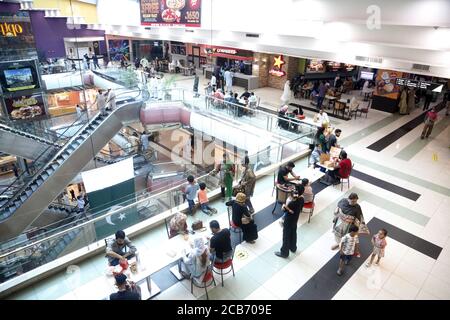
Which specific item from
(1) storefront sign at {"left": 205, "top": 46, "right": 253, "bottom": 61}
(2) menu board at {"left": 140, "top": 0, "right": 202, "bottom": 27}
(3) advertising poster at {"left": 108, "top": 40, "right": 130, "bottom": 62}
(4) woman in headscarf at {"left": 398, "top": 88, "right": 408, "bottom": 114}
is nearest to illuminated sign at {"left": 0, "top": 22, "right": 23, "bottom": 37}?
(2) menu board at {"left": 140, "top": 0, "right": 202, "bottom": 27}

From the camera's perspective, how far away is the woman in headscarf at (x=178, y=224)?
5.12m

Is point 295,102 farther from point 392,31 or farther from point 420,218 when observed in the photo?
point 420,218

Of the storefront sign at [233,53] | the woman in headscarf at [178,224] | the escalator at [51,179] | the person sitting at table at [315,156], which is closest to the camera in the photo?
the woman in headscarf at [178,224]

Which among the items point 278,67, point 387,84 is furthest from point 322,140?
point 278,67

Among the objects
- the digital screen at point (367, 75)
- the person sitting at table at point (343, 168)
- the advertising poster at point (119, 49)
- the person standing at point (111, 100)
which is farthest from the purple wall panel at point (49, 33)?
the digital screen at point (367, 75)

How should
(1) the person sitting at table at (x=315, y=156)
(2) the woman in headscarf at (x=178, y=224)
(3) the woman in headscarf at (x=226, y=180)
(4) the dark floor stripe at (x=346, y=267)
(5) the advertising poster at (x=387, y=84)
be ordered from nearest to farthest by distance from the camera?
1. (4) the dark floor stripe at (x=346, y=267)
2. (2) the woman in headscarf at (x=178, y=224)
3. (3) the woman in headscarf at (x=226, y=180)
4. (1) the person sitting at table at (x=315, y=156)
5. (5) the advertising poster at (x=387, y=84)

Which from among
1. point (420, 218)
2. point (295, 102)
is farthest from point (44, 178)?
point (295, 102)

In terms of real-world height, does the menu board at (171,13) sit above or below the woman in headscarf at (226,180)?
above

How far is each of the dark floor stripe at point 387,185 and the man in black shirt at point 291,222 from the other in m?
3.85

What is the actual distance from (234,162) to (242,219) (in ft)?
13.3

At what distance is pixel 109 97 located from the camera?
35.7 ft

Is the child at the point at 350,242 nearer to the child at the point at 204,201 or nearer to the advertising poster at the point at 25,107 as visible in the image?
the child at the point at 204,201

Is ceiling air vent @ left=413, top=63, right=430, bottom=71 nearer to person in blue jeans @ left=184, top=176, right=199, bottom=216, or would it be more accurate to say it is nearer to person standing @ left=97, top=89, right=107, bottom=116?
person in blue jeans @ left=184, top=176, right=199, bottom=216
